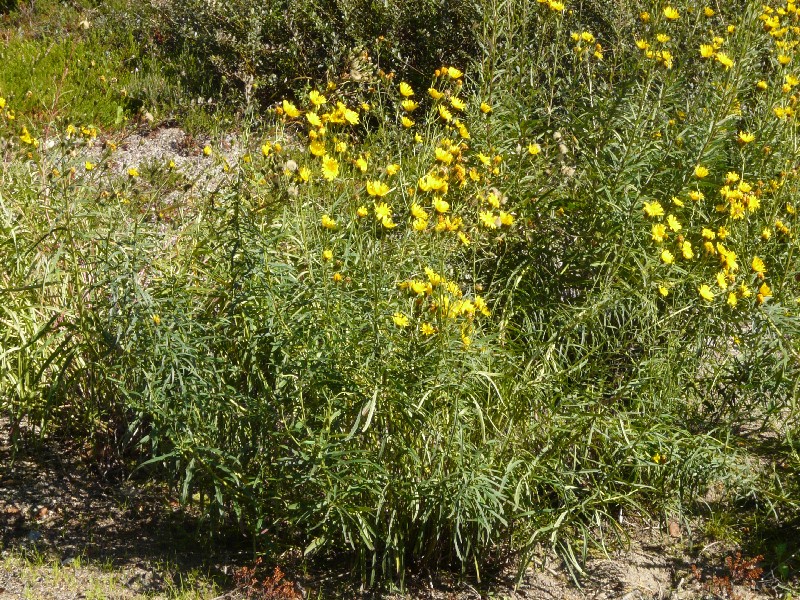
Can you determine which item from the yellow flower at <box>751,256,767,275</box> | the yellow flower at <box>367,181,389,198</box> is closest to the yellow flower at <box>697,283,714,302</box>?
the yellow flower at <box>751,256,767,275</box>

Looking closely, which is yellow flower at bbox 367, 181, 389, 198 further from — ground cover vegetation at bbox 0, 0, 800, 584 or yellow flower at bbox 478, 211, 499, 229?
yellow flower at bbox 478, 211, 499, 229

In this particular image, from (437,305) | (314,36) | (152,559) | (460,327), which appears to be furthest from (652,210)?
(314,36)

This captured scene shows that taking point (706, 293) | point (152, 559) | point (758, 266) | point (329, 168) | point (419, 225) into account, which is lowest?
point (152, 559)

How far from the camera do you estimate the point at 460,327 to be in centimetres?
310

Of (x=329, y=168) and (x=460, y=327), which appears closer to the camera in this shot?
(x=460, y=327)

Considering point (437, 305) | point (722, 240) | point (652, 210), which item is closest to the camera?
point (437, 305)

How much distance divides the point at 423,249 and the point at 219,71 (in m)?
4.36

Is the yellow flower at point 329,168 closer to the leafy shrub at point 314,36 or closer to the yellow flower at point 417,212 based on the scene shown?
the yellow flower at point 417,212

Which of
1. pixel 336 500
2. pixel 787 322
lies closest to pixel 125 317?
pixel 336 500

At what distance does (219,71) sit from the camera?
738 centimetres

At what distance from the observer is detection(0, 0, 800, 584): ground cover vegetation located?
9.86 ft

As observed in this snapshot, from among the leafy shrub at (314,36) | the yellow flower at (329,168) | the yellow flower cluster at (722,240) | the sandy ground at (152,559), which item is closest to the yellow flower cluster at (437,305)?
the yellow flower at (329,168)

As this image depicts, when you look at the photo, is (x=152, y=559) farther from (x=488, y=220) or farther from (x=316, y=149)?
(x=488, y=220)

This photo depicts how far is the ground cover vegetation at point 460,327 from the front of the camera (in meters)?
3.00
